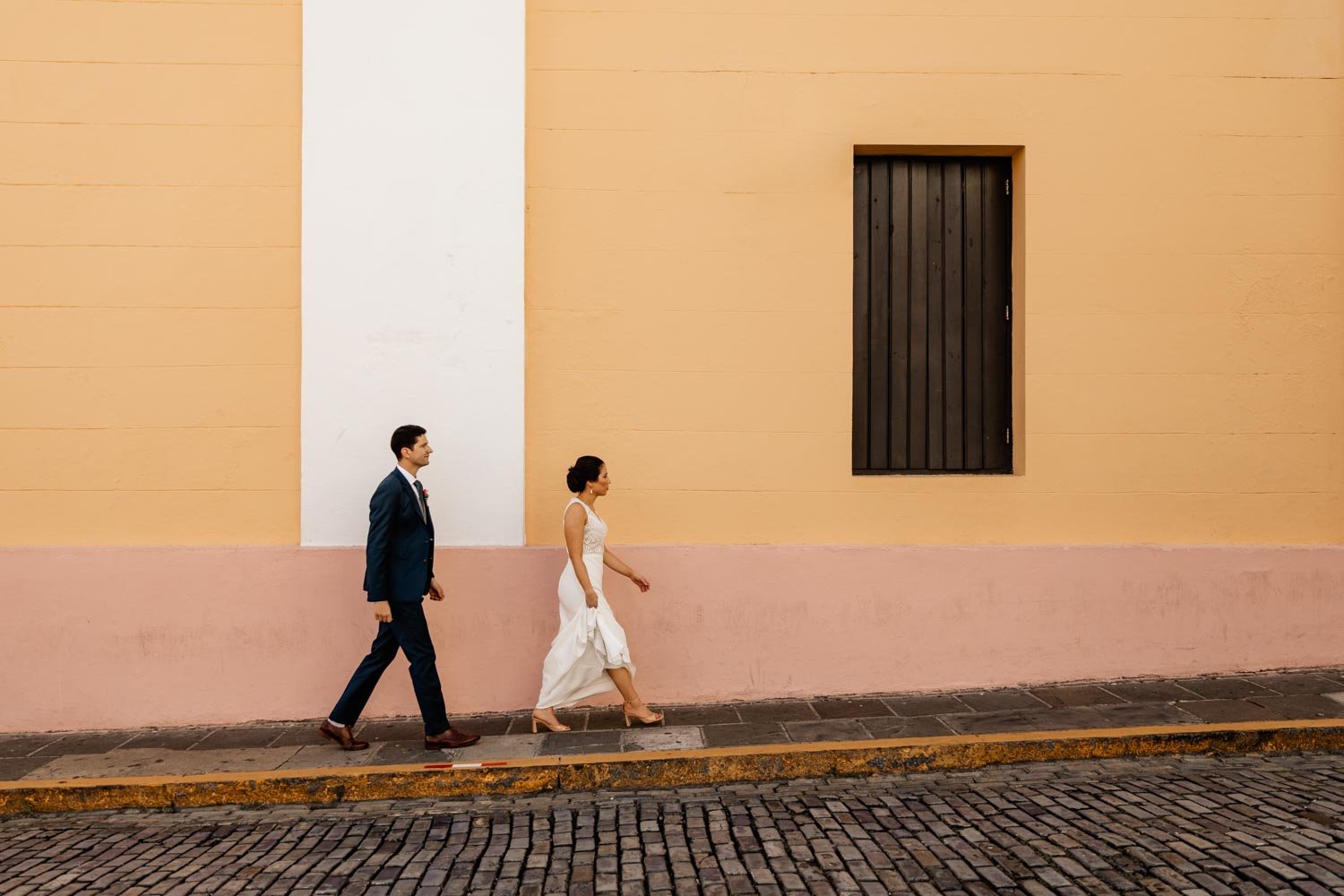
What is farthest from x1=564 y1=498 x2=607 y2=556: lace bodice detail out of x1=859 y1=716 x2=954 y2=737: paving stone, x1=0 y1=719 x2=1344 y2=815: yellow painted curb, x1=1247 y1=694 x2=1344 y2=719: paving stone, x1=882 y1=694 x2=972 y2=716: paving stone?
x1=1247 y1=694 x2=1344 y2=719: paving stone

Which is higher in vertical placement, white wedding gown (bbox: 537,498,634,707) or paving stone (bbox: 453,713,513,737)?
white wedding gown (bbox: 537,498,634,707)

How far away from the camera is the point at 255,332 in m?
Answer: 6.04

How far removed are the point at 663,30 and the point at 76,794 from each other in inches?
218

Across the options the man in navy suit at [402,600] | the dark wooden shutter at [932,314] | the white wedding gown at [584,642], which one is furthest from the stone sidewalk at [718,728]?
the dark wooden shutter at [932,314]

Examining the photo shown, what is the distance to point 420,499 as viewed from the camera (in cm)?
537

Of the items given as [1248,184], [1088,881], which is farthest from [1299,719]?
[1248,184]

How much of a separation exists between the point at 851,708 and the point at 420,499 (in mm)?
2913

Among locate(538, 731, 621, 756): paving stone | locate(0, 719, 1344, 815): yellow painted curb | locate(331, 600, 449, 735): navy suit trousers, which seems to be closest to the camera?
locate(0, 719, 1344, 815): yellow painted curb

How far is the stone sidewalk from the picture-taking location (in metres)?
5.12

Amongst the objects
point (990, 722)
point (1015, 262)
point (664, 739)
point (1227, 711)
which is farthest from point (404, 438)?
point (1227, 711)

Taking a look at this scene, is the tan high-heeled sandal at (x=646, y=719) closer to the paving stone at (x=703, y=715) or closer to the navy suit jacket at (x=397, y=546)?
the paving stone at (x=703, y=715)

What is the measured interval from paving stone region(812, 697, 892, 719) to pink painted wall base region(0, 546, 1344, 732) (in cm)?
12

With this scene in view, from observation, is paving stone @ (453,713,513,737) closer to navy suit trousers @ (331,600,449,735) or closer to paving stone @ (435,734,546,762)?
paving stone @ (435,734,546,762)

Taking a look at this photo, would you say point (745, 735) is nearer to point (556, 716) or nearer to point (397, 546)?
point (556, 716)
